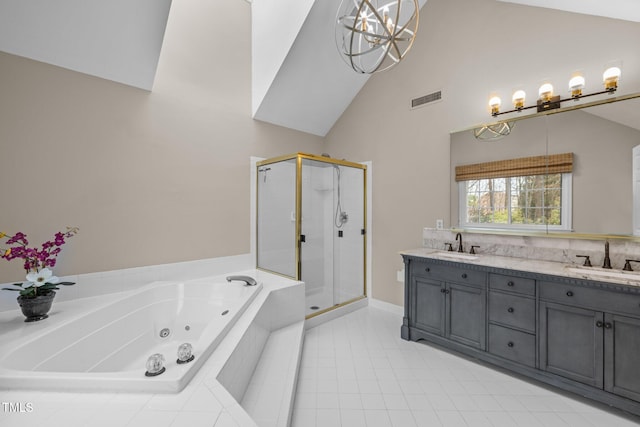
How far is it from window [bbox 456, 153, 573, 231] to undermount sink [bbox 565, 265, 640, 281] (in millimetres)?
367

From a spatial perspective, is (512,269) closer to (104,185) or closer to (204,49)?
(104,185)

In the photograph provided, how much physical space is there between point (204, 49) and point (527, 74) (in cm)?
313

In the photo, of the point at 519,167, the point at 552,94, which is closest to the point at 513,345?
the point at 519,167

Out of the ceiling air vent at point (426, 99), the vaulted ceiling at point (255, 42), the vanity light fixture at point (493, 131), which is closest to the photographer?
the vaulted ceiling at point (255, 42)

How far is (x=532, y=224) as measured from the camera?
2275 mm

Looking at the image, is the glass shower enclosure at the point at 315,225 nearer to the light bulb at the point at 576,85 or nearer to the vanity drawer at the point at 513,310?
the vanity drawer at the point at 513,310

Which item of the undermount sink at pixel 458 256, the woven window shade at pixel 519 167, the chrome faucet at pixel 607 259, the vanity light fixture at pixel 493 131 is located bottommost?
the undermount sink at pixel 458 256

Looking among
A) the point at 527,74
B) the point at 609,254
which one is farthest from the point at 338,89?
the point at 609,254

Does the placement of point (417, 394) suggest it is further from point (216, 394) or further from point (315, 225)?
point (315, 225)

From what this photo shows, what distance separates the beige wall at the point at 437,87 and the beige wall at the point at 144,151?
1.29 m

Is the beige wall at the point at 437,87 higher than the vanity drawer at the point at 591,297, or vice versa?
the beige wall at the point at 437,87

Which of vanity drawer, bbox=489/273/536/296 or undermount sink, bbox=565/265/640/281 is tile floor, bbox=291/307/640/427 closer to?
vanity drawer, bbox=489/273/536/296

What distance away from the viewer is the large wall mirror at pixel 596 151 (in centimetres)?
188

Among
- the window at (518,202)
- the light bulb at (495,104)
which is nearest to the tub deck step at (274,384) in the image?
the window at (518,202)
